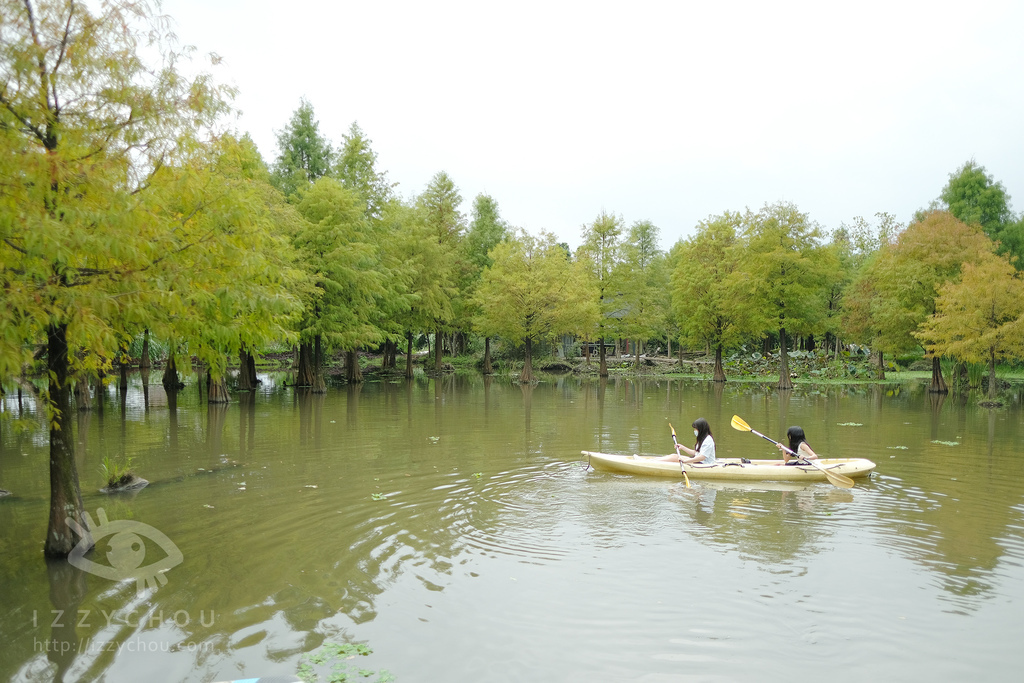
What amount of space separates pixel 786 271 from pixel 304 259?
1018 inches

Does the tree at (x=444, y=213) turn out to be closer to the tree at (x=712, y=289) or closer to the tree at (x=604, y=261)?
the tree at (x=604, y=261)

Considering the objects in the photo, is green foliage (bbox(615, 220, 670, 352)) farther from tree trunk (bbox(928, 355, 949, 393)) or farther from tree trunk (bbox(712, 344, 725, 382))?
tree trunk (bbox(928, 355, 949, 393))

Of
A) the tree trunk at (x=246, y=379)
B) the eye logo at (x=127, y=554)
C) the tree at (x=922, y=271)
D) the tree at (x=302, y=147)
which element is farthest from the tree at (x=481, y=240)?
the eye logo at (x=127, y=554)

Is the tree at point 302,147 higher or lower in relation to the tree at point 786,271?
higher

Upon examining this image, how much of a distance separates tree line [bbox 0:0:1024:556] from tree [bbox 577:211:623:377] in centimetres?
15

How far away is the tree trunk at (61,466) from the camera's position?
6.42 meters

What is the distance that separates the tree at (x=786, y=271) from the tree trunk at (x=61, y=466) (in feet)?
114

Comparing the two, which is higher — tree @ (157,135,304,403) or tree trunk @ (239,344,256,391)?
tree @ (157,135,304,403)

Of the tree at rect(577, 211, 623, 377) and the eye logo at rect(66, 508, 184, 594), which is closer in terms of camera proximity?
the eye logo at rect(66, 508, 184, 594)

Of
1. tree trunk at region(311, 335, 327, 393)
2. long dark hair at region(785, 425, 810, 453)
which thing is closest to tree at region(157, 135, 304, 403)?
long dark hair at region(785, 425, 810, 453)

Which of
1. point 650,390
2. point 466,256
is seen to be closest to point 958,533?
point 650,390

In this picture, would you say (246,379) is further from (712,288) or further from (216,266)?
(712,288)

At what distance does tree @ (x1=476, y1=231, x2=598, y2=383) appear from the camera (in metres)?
42.1

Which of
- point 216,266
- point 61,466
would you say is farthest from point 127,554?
point 216,266
